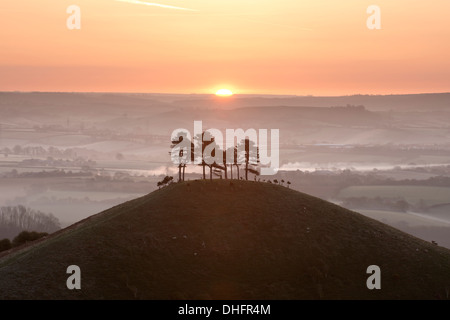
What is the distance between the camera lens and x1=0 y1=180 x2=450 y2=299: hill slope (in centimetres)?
7631

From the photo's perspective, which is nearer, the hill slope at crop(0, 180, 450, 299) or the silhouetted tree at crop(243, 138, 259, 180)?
the hill slope at crop(0, 180, 450, 299)

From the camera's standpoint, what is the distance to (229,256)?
8506 centimetres

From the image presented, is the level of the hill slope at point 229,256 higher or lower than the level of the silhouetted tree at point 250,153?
lower


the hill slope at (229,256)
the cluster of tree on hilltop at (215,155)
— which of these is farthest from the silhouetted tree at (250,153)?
the hill slope at (229,256)

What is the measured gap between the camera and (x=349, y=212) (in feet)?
356

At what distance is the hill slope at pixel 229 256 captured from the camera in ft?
250

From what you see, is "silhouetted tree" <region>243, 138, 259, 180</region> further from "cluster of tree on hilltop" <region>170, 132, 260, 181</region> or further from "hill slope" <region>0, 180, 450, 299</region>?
"hill slope" <region>0, 180, 450, 299</region>

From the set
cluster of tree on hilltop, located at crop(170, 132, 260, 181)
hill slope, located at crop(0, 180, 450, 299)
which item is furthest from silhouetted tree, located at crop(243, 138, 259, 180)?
hill slope, located at crop(0, 180, 450, 299)

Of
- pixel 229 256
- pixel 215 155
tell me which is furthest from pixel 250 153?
pixel 229 256

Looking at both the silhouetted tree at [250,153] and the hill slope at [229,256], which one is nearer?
the hill slope at [229,256]

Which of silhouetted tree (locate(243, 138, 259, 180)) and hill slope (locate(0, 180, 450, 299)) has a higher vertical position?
silhouetted tree (locate(243, 138, 259, 180))

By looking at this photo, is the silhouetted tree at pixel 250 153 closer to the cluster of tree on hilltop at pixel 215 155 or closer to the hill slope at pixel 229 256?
the cluster of tree on hilltop at pixel 215 155

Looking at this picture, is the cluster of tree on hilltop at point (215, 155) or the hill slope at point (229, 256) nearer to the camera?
the hill slope at point (229, 256)
